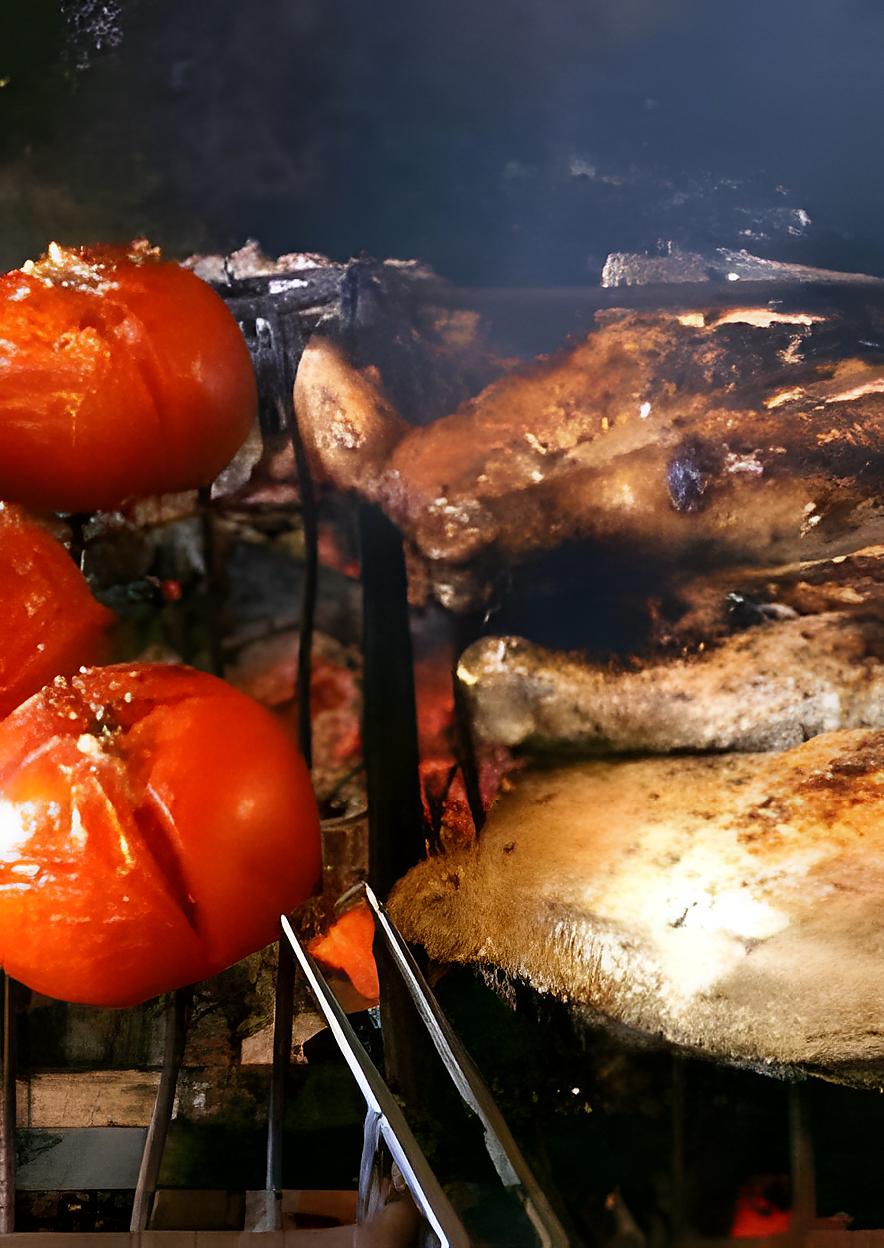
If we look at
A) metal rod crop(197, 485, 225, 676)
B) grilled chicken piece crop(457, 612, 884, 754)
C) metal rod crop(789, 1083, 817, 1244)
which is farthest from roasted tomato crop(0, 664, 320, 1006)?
metal rod crop(789, 1083, 817, 1244)

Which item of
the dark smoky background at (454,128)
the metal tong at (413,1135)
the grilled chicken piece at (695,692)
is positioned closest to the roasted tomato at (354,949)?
the metal tong at (413,1135)

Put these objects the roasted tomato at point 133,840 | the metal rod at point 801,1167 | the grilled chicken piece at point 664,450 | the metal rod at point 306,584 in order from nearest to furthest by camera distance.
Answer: the metal rod at point 801,1167, the roasted tomato at point 133,840, the grilled chicken piece at point 664,450, the metal rod at point 306,584

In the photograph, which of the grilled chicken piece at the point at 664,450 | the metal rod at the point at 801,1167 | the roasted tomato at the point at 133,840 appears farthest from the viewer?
the grilled chicken piece at the point at 664,450

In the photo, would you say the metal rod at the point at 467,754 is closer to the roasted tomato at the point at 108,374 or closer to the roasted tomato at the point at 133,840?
the roasted tomato at the point at 133,840

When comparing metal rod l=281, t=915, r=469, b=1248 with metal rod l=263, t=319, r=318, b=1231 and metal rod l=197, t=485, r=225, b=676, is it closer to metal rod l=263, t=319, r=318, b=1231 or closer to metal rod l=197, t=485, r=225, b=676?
metal rod l=263, t=319, r=318, b=1231

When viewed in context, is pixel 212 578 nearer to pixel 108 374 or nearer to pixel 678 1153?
pixel 108 374

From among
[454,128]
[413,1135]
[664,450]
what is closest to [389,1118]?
[413,1135]
